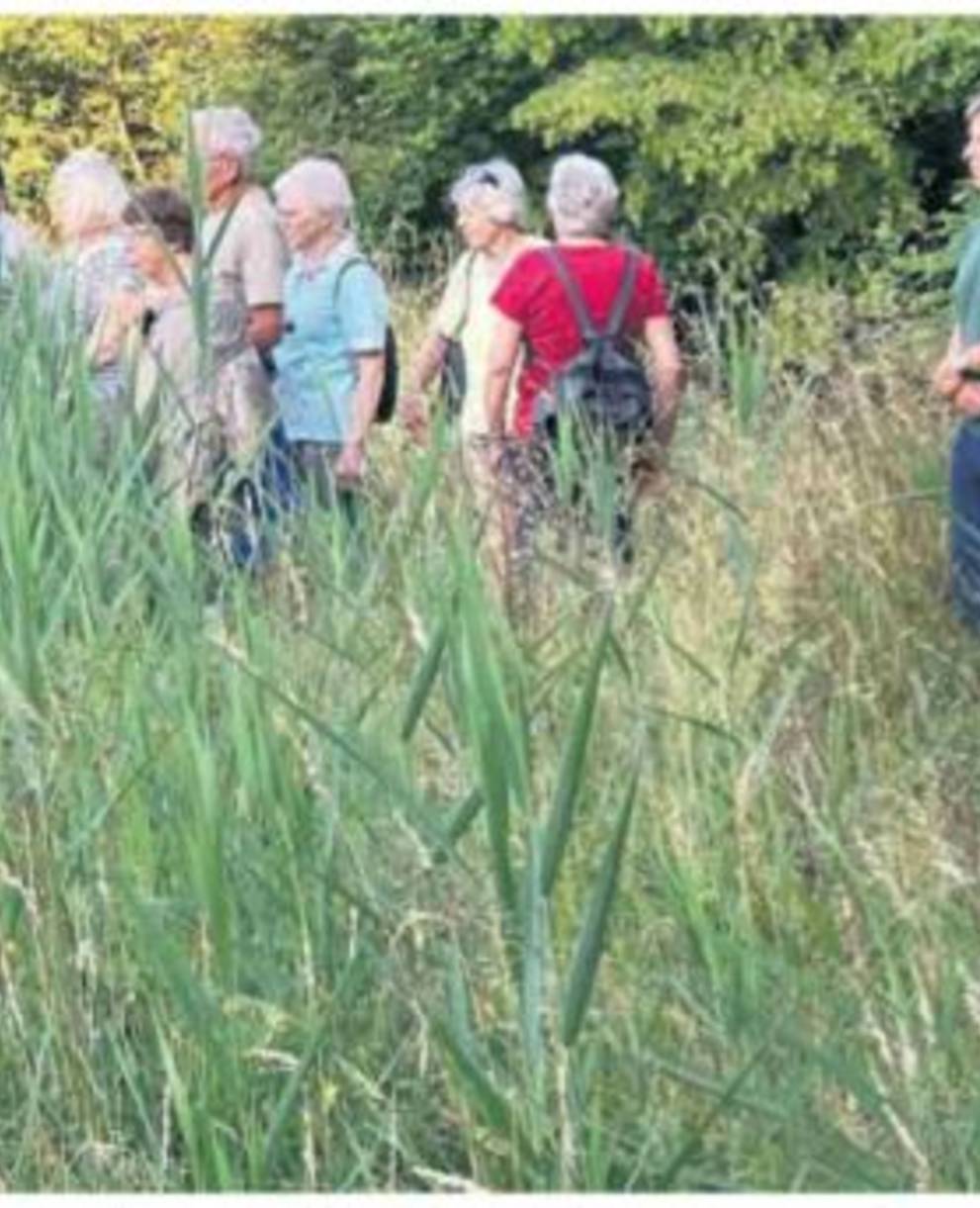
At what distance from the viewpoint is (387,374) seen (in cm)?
727

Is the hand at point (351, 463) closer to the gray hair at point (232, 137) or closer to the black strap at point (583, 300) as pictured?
the black strap at point (583, 300)

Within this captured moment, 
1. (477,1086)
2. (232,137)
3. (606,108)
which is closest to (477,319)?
(232,137)

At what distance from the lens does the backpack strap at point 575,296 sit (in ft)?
22.9

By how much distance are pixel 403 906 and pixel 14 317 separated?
7.56 feet

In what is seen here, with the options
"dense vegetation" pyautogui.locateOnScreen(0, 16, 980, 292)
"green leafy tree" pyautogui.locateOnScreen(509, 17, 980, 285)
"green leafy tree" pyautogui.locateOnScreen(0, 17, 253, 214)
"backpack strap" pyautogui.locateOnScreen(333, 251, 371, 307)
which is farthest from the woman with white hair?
"green leafy tree" pyautogui.locateOnScreen(509, 17, 980, 285)

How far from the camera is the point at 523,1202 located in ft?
9.88

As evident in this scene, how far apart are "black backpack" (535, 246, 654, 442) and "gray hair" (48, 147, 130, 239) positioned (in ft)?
3.06

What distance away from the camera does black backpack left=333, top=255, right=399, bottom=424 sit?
7.19 meters

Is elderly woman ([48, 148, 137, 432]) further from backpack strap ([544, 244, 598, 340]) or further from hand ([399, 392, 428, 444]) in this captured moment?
backpack strap ([544, 244, 598, 340])

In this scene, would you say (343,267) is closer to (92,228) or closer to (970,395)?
(92,228)

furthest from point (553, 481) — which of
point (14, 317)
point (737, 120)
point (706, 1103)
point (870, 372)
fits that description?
point (737, 120)

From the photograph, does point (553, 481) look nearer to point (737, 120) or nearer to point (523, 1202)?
point (523, 1202)

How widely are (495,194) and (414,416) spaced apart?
0.54 m

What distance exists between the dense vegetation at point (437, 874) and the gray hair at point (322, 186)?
2090 millimetres
